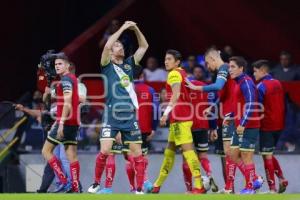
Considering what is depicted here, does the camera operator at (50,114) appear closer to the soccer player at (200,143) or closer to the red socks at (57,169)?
the red socks at (57,169)

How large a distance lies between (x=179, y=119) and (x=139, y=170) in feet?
2.98

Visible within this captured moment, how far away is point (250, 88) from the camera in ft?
59.3

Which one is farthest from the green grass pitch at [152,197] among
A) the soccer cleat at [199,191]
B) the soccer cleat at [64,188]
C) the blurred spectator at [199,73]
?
the blurred spectator at [199,73]

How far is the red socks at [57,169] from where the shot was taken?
711 inches

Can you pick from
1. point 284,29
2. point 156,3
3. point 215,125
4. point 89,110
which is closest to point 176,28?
point 156,3

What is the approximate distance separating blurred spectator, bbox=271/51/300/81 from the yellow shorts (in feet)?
16.6

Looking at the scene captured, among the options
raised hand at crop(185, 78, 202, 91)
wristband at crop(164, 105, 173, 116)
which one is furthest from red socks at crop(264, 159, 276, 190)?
wristband at crop(164, 105, 173, 116)

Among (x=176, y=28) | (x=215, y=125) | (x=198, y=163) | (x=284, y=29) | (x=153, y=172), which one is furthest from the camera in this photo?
(x=176, y=28)

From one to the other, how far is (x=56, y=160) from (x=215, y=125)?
105 inches

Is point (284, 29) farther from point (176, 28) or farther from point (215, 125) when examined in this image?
point (215, 125)

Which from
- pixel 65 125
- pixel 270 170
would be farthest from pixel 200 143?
pixel 65 125

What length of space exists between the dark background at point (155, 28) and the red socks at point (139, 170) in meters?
6.48

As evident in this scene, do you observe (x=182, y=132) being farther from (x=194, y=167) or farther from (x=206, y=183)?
(x=206, y=183)

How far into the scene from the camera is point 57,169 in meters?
18.1
